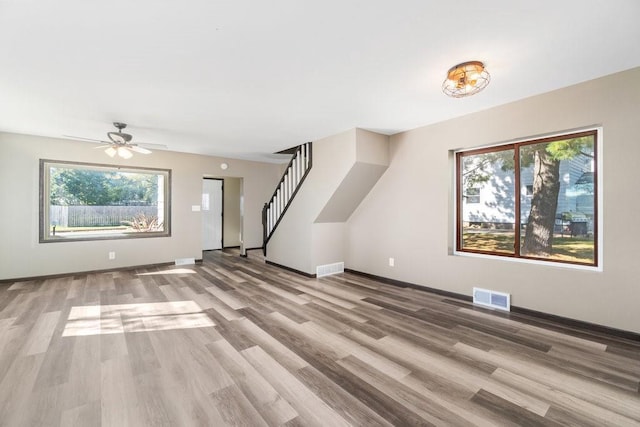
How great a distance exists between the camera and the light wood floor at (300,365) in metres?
1.73

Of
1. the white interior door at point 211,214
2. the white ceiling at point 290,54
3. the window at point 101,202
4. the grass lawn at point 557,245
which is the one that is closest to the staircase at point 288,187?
the white ceiling at point 290,54

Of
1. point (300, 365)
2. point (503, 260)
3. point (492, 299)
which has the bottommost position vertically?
point (300, 365)

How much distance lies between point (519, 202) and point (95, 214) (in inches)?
286

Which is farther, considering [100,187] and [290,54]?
[100,187]

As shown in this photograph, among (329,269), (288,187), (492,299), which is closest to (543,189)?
(492,299)

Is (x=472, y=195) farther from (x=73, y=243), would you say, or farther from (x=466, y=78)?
(x=73, y=243)

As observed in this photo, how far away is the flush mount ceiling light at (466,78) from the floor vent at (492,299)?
8.19ft

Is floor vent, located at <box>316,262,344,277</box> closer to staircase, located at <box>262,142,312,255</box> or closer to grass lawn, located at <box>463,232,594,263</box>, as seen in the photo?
staircase, located at <box>262,142,312,255</box>

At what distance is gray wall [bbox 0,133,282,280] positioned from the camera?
4.63m

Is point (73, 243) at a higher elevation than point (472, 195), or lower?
lower

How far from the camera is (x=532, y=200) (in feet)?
11.1

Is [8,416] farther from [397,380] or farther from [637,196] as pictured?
[637,196]

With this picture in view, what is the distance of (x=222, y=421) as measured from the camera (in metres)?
1.66

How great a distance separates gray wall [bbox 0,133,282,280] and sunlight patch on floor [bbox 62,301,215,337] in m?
2.21
